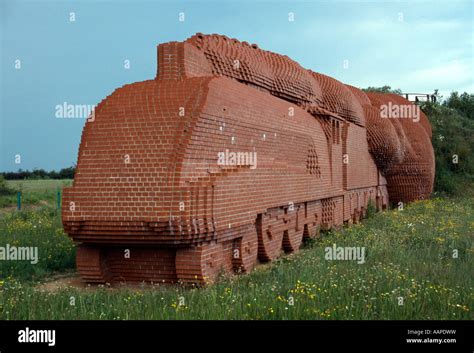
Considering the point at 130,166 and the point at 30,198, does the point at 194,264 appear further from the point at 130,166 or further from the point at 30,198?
the point at 30,198

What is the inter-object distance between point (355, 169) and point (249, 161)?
26.0 ft

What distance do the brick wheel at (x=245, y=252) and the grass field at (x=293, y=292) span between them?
242 millimetres

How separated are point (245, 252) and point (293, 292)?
2.17 metres

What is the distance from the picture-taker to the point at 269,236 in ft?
28.7

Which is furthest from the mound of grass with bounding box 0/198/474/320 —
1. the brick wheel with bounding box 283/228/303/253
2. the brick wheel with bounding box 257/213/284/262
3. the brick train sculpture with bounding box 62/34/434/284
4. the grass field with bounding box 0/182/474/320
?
the brick wheel with bounding box 283/228/303/253

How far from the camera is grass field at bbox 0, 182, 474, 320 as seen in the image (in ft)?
16.5

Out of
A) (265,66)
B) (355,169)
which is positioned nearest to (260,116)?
(265,66)

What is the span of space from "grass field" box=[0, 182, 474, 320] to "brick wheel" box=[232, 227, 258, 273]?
24 cm

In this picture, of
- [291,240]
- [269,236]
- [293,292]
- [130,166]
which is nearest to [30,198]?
[291,240]

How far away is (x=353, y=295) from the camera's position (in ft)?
18.7

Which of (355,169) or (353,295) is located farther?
(355,169)

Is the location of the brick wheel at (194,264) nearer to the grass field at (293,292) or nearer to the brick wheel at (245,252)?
the grass field at (293,292)

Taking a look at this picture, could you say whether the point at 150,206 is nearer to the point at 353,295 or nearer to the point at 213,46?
the point at 353,295
